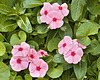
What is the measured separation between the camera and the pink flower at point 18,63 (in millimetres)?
1476

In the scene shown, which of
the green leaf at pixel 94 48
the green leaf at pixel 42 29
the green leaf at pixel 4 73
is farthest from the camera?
the green leaf at pixel 42 29

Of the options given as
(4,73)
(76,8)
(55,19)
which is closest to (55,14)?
(55,19)

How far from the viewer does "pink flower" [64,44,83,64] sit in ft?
4.74

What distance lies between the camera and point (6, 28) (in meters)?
1.61

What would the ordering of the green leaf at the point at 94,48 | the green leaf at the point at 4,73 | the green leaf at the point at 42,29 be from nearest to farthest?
1. the green leaf at the point at 4,73
2. the green leaf at the point at 94,48
3. the green leaf at the point at 42,29

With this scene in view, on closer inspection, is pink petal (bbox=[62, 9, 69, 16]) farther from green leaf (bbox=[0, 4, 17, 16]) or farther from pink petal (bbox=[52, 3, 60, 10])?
green leaf (bbox=[0, 4, 17, 16])

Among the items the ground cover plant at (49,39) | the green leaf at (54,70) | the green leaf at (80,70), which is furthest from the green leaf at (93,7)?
the green leaf at (54,70)

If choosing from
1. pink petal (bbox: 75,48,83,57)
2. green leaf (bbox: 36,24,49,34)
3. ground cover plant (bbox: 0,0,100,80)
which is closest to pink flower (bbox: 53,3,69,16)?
ground cover plant (bbox: 0,0,100,80)

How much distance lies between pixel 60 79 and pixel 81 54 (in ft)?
1.20

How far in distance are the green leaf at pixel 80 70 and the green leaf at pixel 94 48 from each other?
12 centimetres

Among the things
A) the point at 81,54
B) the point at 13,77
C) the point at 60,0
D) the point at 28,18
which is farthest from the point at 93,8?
the point at 13,77

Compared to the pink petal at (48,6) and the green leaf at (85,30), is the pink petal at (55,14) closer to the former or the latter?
the pink petal at (48,6)

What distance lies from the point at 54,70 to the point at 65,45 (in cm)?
25

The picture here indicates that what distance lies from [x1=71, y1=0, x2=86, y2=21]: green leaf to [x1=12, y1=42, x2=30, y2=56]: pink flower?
1.59ft
